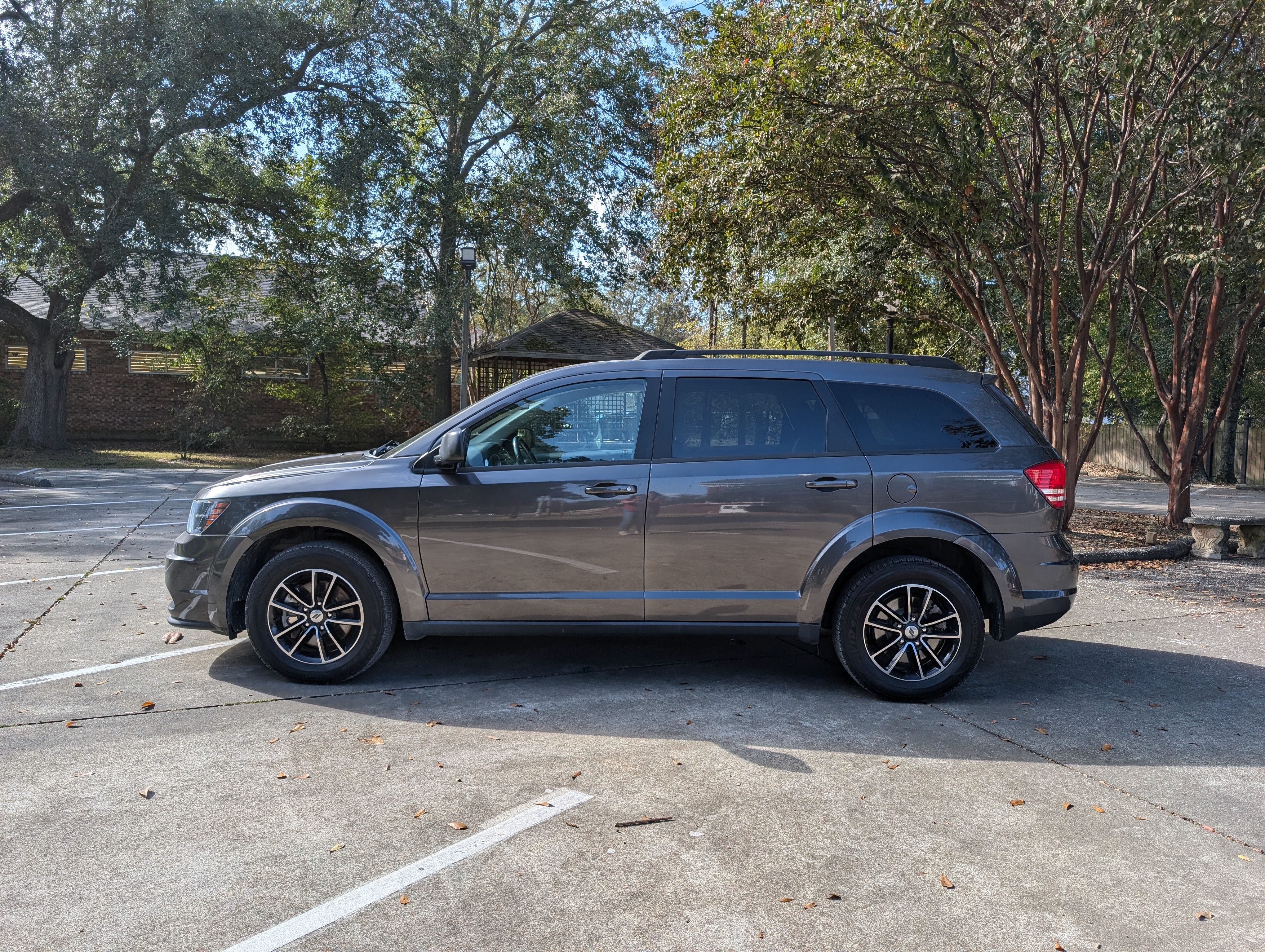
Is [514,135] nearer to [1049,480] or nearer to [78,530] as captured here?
[78,530]

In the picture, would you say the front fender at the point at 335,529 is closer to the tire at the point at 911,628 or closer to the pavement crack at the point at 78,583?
the pavement crack at the point at 78,583

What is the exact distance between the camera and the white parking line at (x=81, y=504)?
13.3m

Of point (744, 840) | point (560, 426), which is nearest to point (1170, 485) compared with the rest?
point (560, 426)

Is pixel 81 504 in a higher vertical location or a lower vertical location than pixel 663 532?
lower

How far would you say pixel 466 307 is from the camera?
20719 mm

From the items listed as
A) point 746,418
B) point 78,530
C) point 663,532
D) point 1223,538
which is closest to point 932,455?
point 746,418

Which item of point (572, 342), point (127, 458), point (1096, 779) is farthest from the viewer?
point (127, 458)

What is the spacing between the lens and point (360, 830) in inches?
138

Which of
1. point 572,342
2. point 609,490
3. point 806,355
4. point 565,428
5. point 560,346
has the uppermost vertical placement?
point 572,342

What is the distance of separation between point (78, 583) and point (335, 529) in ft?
13.7

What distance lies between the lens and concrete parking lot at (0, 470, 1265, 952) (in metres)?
2.95

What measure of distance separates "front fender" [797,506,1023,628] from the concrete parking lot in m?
0.57

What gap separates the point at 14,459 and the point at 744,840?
948 inches

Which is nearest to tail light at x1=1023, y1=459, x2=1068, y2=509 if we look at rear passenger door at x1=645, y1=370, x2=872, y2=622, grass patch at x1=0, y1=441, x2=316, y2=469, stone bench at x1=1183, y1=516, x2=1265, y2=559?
rear passenger door at x1=645, y1=370, x2=872, y2=622
